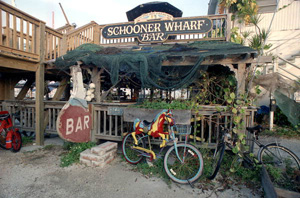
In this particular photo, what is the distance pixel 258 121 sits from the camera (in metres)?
8.55

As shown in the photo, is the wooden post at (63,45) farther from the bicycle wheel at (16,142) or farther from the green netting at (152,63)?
the bicycle wheel at (16,142)

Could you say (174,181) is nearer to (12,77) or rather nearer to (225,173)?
(225,173)

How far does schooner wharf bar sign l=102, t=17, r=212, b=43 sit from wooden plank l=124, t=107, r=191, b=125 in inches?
131

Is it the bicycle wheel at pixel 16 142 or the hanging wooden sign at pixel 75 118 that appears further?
the bicycle wheel at pixel 16 142

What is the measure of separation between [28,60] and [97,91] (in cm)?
209

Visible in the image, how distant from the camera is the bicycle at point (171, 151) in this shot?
10.6 ft

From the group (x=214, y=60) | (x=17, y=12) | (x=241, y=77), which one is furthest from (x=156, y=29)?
(x=17, y=12)

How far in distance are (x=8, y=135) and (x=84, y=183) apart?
2.97 m

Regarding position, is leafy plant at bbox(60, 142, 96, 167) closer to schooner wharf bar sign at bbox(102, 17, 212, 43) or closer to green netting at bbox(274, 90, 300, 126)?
schooner wharf bar sign at bbox(102, 17, 212, 43)

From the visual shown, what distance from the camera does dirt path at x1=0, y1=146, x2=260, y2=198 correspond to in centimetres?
295

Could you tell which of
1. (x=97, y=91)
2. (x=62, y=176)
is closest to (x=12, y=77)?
(x=97, y=91)

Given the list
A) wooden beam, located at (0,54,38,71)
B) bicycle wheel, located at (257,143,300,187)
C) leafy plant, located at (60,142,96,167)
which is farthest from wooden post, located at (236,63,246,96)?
wooden beam, located at (0,54,38,71)

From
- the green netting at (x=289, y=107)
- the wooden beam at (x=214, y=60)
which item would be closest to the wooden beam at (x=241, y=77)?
the wooden beam at (x=214, y=60)

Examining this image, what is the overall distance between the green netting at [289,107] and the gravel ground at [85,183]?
5023 mm
